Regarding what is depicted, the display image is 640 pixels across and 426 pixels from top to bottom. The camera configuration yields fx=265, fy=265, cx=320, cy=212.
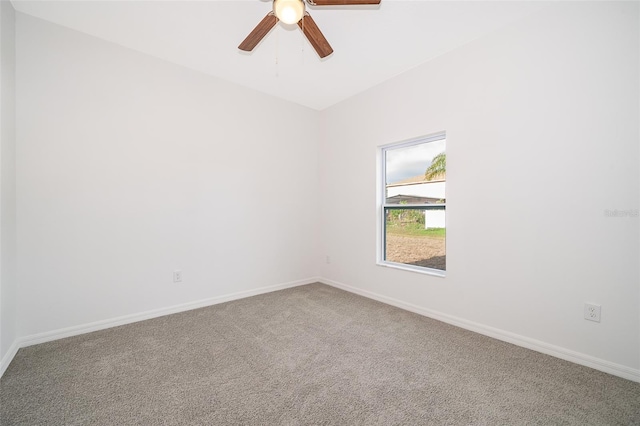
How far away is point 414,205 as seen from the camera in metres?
3.08

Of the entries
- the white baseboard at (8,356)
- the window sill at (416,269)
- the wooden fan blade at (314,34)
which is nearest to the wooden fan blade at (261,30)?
the wooden fan blade at (314,34)

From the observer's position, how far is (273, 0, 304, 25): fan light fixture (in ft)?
5.12

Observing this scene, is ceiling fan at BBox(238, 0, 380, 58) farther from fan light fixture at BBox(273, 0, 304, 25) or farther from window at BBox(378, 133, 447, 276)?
window at BBox(378, 133, 447, 276)

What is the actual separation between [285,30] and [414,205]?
2205mm

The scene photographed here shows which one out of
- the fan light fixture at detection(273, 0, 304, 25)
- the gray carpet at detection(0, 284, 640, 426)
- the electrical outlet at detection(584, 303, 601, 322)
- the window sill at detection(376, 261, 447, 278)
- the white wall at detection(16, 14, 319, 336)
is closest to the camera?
the gray carpet at detection(0, 284, 640, 426)

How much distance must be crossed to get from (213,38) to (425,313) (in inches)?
135

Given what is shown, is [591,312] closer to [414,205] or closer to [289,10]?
[414,205]

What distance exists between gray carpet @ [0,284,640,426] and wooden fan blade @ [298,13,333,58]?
2350mm

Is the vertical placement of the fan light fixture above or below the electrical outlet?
above

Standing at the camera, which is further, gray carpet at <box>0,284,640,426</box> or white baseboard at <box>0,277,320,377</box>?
white baseboard at <box>0,277,320,377</box>

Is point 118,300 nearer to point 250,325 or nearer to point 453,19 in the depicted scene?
point 250,325

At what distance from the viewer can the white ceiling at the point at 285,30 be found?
2102 mm

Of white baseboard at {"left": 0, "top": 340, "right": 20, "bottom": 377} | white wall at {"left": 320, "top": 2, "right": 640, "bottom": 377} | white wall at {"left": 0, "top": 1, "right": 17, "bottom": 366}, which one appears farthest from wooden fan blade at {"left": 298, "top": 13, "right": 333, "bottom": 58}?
white baseboard at {"left": 0, "top": 340, "right": 20, "bottom": 377}

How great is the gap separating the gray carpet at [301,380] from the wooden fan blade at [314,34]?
2350 mm
